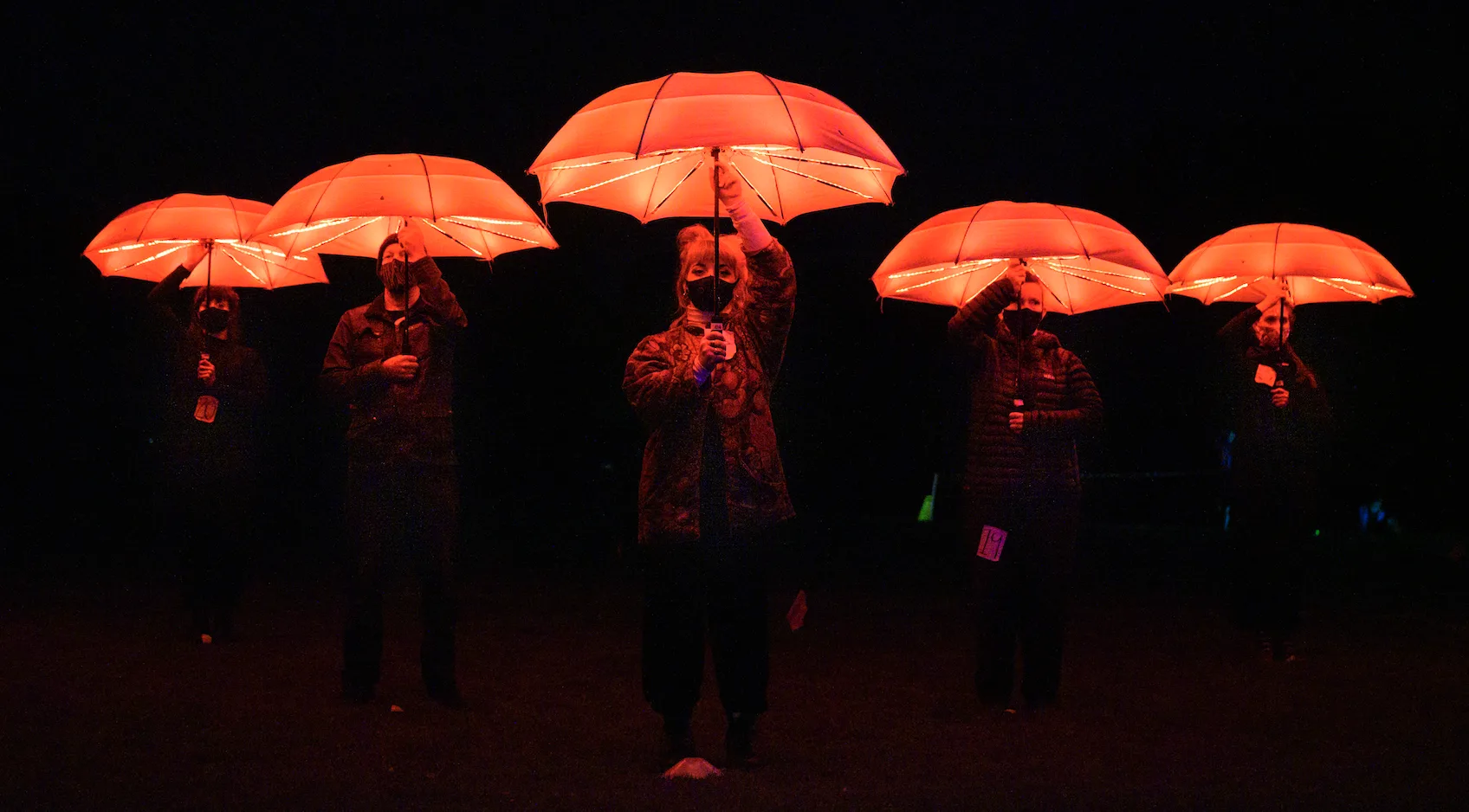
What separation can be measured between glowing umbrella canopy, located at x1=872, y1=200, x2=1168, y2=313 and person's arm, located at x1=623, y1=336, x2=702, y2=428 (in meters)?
1.37

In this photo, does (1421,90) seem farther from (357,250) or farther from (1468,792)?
(357,250)

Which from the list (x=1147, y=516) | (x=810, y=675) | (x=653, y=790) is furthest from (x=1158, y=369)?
(x=653, y=790)

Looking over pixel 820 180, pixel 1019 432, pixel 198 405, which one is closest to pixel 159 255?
pixel 198 405

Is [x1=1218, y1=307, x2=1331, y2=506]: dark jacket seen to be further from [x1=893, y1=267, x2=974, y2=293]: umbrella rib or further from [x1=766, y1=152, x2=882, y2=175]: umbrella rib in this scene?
[x1=766, y1=152, x2=882, y2=175]: umbrella rib

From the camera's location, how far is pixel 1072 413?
4.86 m

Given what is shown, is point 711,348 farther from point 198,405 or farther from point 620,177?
point 198,405

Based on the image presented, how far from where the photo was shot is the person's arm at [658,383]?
12.0 ft

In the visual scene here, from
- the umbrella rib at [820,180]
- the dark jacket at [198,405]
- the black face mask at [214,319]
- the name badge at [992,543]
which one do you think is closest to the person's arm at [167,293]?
the dark jacket at [198,405]

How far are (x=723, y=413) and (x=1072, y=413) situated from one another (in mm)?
1694

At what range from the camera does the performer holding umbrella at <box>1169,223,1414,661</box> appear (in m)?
5.89

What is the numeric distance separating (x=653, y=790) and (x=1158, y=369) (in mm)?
9579

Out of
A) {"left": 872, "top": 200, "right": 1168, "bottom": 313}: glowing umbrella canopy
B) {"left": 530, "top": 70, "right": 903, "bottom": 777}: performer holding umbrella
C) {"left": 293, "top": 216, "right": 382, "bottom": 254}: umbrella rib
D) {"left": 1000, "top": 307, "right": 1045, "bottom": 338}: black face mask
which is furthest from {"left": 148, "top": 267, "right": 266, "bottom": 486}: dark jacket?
{"left": 1000, "top": 307, "right": 1045, "bottom": 338}: black face mask

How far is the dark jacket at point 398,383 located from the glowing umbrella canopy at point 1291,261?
3154mm

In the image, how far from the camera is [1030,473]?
481cm
